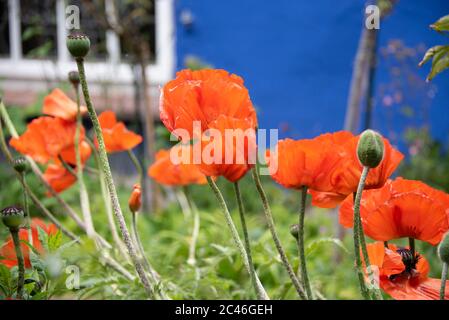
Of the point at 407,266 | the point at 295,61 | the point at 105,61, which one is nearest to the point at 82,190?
the point at 407,266

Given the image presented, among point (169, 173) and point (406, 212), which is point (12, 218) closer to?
point (406, 212)

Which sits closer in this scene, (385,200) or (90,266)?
(385,200)

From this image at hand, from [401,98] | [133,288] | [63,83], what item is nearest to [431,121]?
[401,98]

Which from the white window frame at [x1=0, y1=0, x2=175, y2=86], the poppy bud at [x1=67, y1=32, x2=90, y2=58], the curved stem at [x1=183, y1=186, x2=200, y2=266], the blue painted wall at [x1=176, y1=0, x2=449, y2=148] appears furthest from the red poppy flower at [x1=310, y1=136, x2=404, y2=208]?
the white window frame at [x1=0, y1=0, x2=175, y2=86]

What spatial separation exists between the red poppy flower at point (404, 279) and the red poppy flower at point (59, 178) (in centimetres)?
49

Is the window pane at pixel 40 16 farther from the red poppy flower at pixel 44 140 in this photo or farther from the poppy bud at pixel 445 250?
the poppy bud at pixel 445 250

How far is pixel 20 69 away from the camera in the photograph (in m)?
5.22

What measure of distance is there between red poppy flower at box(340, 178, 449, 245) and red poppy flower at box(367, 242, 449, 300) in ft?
0.07

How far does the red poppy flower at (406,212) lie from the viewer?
499 mm

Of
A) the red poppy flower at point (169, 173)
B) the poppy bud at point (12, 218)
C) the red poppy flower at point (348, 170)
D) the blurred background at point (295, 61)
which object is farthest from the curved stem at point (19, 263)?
the blurred background at point (295, 61)

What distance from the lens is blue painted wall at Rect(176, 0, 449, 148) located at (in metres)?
4.51

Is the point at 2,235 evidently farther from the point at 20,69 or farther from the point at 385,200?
the point at 20,69

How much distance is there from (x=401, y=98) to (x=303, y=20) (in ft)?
3.15
